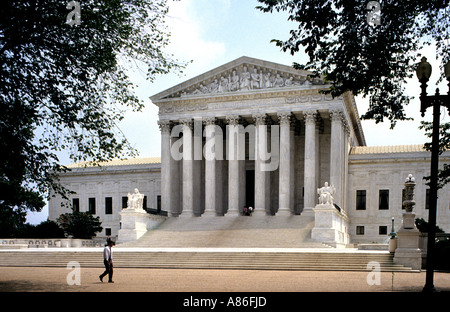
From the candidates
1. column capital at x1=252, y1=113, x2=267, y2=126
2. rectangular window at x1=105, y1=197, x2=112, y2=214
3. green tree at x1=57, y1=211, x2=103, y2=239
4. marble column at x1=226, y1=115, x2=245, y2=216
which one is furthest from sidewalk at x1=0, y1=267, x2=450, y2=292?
rectangular window at x1=105, y1=197, x2=112, y2=214

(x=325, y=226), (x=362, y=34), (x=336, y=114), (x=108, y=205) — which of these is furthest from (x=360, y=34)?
(x=108, y=205)

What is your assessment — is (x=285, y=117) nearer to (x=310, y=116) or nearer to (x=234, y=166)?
(x=310, y=116)

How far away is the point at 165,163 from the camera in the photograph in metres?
53.7

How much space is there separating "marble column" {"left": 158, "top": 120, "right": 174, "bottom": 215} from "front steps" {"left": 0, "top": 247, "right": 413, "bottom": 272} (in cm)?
1989

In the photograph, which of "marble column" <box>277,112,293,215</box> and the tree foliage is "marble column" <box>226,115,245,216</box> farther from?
the tree foliage

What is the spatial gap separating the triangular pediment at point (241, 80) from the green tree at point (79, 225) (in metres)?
15.5

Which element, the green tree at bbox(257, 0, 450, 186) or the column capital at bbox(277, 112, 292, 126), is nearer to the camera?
the green tree at bbox(257, 0, 450, 186)

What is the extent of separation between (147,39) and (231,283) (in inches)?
392

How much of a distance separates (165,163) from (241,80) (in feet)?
38.8

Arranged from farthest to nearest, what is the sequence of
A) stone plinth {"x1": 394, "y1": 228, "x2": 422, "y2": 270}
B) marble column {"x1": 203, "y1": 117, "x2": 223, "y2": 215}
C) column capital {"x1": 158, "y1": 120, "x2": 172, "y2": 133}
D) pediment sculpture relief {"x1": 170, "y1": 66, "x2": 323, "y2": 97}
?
column capital {"x1": 158, "y1": 120, "x2": 172, "y2": 133} < marble column {"x1": 203, "y1": 117, "x2": 223, "y2": 215} < pediment sculpture relief {"x1": 170, "y1": 66, "x2": 323, "y2": 97} < stone plinth {"x1": 394, "y1": 228, "x2": 422, "y2": 270}

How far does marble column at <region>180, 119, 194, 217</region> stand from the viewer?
51781 millimetres

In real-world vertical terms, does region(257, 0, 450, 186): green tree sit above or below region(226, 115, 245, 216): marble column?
above

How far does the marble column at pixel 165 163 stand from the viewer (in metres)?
53.2

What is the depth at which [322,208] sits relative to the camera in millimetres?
40094
